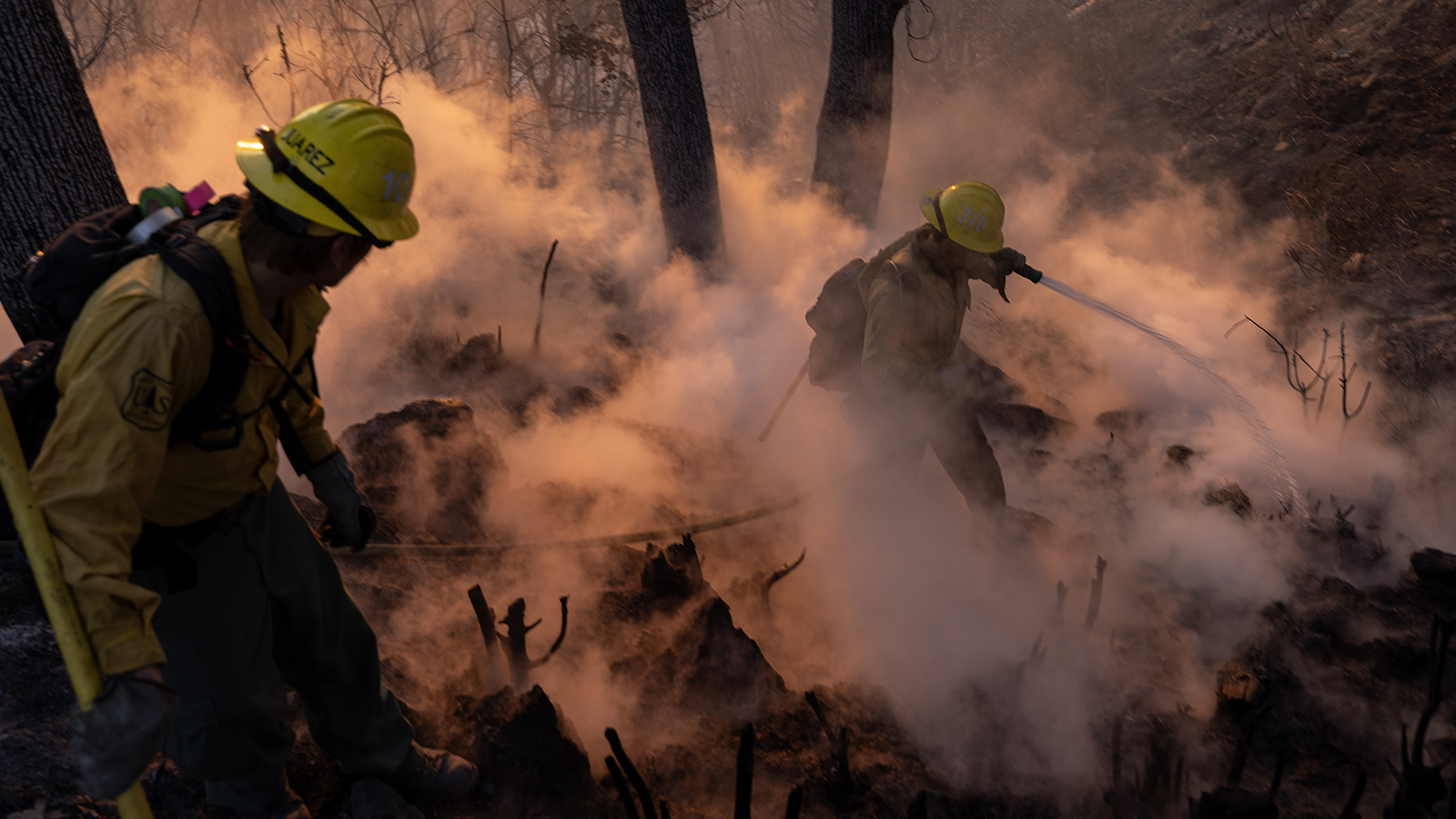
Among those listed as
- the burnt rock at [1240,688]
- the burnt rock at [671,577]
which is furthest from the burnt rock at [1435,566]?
the burnt rock at [671,577]

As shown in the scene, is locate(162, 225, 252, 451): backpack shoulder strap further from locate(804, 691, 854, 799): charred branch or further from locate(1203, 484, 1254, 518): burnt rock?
locate(1203, 484, 1254, 518): burnt rock

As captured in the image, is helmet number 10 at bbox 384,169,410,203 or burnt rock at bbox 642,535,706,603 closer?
helmet number 10 at bbox 384,169,410,203

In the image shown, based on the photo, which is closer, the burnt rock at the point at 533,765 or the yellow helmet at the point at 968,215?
the burnt rock at the point at 533,765

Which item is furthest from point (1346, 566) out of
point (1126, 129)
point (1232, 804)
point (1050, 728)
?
point (1126, 129)

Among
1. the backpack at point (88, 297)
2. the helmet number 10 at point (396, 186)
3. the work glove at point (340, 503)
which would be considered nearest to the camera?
the backpack at point (88, 297)

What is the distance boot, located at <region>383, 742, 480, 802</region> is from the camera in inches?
96.0

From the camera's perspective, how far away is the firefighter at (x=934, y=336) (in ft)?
12.0

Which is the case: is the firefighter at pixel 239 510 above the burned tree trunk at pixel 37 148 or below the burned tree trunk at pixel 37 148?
below

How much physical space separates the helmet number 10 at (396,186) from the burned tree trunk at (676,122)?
5199 millimetres

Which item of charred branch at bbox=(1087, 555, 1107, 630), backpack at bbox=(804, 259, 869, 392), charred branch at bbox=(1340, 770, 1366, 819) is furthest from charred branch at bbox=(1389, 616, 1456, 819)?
backpack at bbox=(804, 259, 869, 392)

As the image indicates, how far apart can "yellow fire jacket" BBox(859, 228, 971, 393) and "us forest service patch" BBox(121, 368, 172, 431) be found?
2724 millimetres

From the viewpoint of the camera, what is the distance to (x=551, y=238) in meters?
8.53

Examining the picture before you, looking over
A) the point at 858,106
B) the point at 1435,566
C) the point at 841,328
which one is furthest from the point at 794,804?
the point at 858,106

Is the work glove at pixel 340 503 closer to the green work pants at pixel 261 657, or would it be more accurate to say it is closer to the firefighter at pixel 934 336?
the green work pants at pixel 261 657
